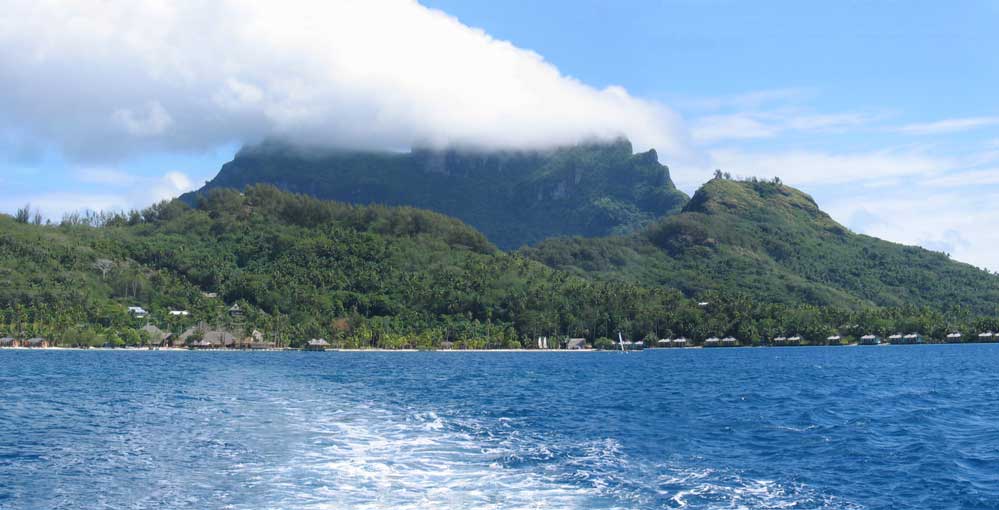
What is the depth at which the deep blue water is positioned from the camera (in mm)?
26375

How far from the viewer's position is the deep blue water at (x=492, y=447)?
26375 millimetres

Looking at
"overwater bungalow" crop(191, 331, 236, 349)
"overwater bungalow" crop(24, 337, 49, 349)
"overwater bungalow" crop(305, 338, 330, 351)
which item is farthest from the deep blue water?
"overwater bungalow" crop(305, 338, 330, 351)

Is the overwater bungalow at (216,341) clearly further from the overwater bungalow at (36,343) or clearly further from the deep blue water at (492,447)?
the deep blue water at (492,447)

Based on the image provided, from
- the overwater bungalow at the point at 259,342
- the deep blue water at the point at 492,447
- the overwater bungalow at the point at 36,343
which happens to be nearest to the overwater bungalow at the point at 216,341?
the overwater bungalow at the point at 259,342

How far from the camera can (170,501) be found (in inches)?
991

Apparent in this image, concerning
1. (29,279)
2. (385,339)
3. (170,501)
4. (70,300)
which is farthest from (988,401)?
(29,279)

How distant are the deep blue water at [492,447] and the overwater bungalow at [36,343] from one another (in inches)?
3683

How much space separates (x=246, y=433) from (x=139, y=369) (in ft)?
191

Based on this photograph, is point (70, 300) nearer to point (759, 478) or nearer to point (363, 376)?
point (363, 376)

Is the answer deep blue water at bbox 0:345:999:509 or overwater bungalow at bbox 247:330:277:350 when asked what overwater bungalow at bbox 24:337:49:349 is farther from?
deep blue water at bbox 0:345:999:509

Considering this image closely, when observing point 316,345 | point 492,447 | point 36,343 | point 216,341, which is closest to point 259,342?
point 216,341

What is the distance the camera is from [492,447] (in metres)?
35.3

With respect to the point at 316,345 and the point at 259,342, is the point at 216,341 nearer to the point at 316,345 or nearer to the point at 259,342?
the point at 259,342

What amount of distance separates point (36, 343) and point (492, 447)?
448 ft
